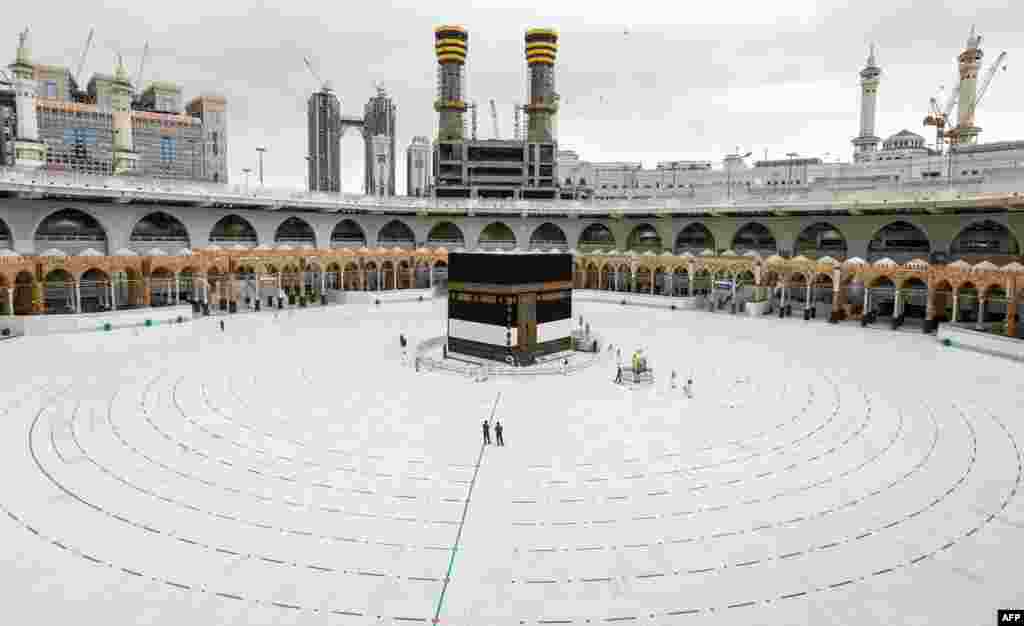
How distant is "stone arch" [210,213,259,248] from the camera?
52500 millimetres

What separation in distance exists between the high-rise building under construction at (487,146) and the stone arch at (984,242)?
46.1m

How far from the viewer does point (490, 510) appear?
13.4 meters

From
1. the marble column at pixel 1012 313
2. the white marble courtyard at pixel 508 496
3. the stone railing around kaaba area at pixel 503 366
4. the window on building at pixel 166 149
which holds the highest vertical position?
the window on building at pixel 166 149

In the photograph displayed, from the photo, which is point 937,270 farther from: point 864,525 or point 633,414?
point 864,525

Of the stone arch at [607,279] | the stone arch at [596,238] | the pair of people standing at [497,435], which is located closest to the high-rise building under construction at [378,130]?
the stone arch at [596,238]

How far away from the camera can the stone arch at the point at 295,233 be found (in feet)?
185

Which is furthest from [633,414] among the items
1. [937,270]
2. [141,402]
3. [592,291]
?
[592,291]

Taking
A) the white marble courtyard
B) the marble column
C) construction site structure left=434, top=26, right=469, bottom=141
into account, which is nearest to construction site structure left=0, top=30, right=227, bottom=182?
construction site structure left=434, top=26, right=469, bottom=141

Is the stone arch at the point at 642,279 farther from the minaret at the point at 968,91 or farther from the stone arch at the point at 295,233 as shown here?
the minaret at the point at 968,91

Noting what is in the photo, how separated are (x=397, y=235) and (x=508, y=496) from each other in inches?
2046

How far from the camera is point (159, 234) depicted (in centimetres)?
4919

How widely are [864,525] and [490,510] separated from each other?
7.72 meters

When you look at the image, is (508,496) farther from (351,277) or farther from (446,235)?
(446,235)

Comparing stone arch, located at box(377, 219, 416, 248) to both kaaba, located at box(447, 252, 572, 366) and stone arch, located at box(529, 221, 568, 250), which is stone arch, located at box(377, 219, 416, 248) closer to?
stone arch, located at box(529, 221, 568, 250)
